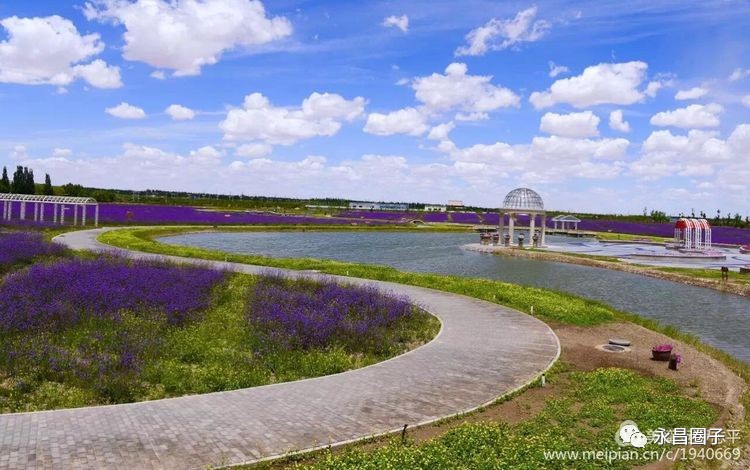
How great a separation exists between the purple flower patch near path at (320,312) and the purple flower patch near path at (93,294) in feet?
7.37

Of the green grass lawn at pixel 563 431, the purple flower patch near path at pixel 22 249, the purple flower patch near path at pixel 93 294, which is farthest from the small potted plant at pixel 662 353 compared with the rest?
the purple flower patch near path at pixel 22 249

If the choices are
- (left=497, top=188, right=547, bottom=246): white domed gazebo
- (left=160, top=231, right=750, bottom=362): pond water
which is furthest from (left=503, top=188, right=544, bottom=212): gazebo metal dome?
(left=160, top=231, right=750, bottom=362): pond water

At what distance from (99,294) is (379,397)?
11010mm

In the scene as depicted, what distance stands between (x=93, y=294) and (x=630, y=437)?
15675 millimetres

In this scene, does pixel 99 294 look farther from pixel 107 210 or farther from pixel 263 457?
pixel 107 210

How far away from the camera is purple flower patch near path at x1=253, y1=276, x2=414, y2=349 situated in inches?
626

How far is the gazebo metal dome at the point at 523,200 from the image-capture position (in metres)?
64.2

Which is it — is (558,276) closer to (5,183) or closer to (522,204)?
(522,204)

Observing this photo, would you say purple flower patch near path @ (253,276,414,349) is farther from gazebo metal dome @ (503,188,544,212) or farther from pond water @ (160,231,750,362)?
gazebo metal dome @ (503,188,544,212)

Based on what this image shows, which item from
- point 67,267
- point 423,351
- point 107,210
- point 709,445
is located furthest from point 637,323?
point 107,210

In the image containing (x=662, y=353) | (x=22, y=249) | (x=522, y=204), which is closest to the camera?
(x=662, y=353)

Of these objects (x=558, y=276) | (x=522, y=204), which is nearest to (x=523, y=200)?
(x=522, y=204)

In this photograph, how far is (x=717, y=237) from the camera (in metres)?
89.8

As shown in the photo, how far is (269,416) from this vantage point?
10375mm
